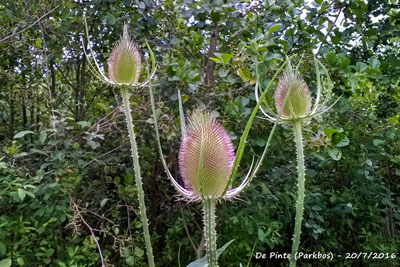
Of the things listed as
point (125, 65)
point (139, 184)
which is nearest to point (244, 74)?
point (125, 65)

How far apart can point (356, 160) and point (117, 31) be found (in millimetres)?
1569

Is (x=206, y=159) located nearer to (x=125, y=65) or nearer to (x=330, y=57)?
(x=125, y=65)

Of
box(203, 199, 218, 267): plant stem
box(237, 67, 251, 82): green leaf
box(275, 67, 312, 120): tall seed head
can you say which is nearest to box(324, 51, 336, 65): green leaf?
box(237, 67, 251, 82): green leaf

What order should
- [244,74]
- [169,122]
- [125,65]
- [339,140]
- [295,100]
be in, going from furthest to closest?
[169,122] < [244,74] < [339,140] < [125,65] < [295,100]

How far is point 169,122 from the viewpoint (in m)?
1.54

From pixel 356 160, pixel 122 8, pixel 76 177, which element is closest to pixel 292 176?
pixel 356 160

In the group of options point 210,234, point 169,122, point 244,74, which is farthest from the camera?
→ point 169,122

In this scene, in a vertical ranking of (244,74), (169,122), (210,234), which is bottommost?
(210,234)

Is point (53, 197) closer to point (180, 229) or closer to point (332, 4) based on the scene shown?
point (180, 229)

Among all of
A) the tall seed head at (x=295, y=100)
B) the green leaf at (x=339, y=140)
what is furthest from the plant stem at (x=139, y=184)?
the green leaf at (x=339, y=140)

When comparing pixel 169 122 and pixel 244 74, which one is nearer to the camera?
pixel 244 74

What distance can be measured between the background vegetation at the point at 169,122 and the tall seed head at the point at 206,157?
0.66 meters

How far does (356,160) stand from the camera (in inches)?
90.0

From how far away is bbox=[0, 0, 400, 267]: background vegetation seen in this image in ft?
4.98
